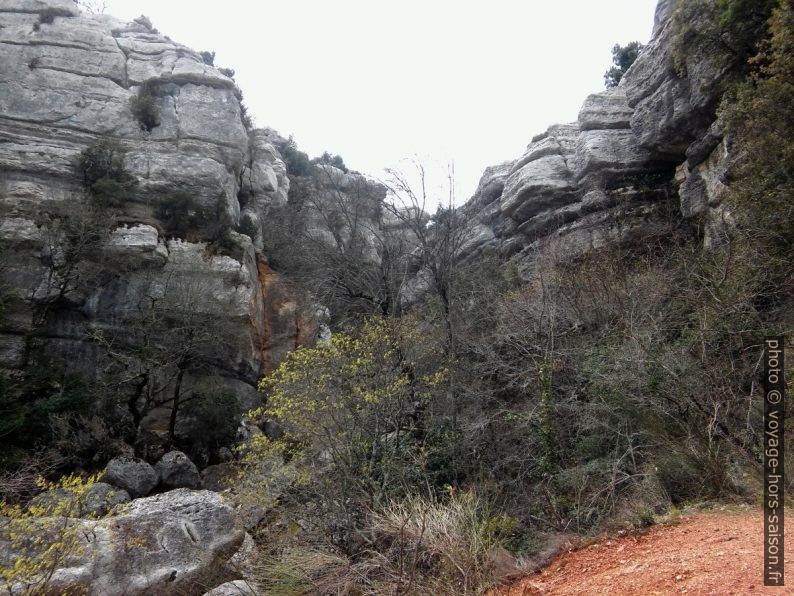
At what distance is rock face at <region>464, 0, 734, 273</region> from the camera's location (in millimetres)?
13461

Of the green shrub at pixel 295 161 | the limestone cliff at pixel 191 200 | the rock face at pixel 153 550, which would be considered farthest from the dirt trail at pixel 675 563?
the green shrub at pixel 295 161

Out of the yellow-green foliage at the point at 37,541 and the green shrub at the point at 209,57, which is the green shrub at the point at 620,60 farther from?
the yellow-green foliage at the point at 37,541

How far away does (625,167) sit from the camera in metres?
16.6

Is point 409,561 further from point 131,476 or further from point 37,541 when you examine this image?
point 131,476

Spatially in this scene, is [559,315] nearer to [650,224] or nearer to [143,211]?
[650,224]

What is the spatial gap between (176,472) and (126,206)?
35.9 ft

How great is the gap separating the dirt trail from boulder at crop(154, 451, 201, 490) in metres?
11.6

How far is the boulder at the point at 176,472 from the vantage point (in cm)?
1398

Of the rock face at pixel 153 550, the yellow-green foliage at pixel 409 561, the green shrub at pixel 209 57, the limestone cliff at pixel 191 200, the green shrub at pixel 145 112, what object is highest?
the green shrub at pixel 209 57

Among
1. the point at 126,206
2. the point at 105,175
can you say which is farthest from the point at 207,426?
the point at 105,175

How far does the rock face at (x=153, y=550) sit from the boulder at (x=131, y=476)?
356 centimetres

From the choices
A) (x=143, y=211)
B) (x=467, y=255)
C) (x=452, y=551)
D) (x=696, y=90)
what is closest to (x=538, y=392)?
(x=452, y=551)

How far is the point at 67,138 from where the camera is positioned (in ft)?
68.2

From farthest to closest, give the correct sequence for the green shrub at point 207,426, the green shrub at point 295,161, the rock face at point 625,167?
the green shrub at point 295,161, the green shrub at point 207,426, the rock face at point 625,167
